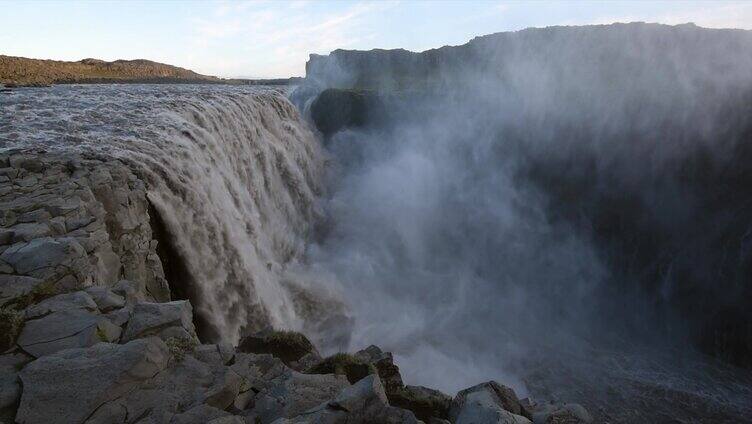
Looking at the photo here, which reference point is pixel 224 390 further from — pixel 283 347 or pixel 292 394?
pixel 283 347

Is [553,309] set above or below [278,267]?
below

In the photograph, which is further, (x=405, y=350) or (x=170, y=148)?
(x=405, y=350)

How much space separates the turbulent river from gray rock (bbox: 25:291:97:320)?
3670 millimetres

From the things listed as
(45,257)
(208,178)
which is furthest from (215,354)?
(208,178)

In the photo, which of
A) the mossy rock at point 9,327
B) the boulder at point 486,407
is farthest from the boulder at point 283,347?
the mossy rock at point 9,327

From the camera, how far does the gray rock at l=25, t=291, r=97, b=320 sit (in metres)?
4.41

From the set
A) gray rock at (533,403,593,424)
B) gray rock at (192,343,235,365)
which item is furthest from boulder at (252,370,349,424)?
gray rock at (533,403,593,424)

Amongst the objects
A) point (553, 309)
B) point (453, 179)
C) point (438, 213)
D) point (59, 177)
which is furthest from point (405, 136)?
point (59, 177)

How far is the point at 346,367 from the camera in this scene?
614 centimetres

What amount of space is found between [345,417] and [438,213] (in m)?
20.1

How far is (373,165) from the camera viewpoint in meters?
27.0

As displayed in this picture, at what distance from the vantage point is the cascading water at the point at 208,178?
891cm

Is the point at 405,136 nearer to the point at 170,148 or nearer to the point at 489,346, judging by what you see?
the point at 489,346

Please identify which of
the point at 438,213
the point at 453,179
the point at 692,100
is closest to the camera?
the point at 692,100
